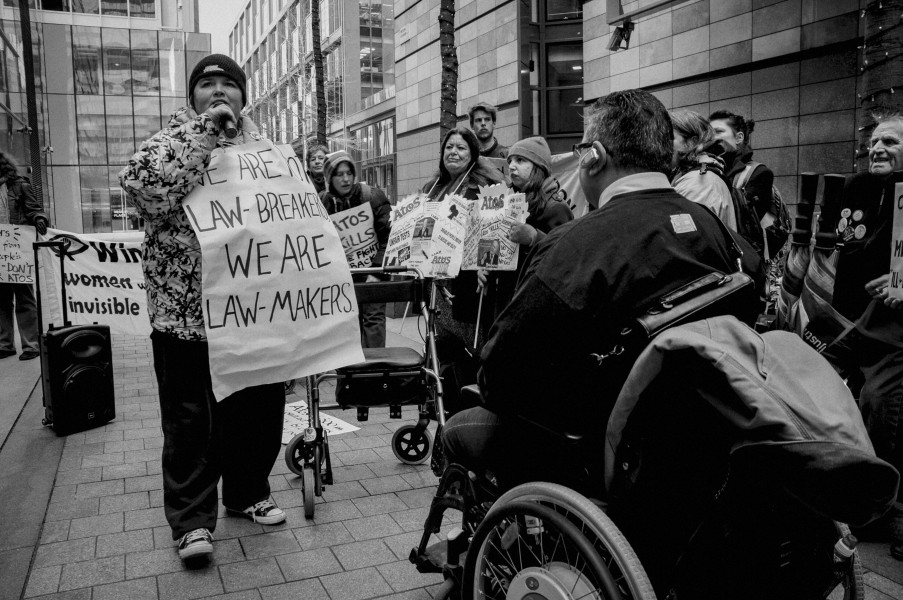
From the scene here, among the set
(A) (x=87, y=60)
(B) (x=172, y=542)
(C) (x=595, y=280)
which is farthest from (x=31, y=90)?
(A) (x=87, y=60)

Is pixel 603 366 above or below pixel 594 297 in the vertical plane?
below

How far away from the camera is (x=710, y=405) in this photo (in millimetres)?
1685

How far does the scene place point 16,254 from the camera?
7.86 m

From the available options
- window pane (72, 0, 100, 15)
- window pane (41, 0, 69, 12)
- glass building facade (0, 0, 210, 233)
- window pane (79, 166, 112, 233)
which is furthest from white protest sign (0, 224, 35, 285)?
window pane (72, 0, 100, 15)

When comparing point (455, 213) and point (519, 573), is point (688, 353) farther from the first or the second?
point (455, 213)

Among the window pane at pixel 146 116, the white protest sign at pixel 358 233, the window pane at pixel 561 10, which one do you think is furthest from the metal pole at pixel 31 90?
the window pane at pixel 146 116

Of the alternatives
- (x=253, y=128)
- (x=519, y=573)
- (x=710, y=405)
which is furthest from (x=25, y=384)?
(x=710, y=405)

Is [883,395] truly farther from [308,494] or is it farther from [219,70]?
[219,70]

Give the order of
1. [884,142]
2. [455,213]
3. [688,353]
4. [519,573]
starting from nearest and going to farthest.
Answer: [688,353] < [519,573] < [884,142] < [455,213]

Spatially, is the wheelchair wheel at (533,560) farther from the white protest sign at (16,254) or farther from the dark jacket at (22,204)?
the white protest sign at (16,254)

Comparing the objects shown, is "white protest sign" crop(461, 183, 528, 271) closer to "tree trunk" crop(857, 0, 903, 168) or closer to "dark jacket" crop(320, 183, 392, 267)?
"dark jacket" crop(320, 183, 392, 267)

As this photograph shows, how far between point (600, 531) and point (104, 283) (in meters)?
5.44

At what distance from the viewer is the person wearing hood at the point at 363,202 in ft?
21.6

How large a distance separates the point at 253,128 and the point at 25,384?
483 centimetres
